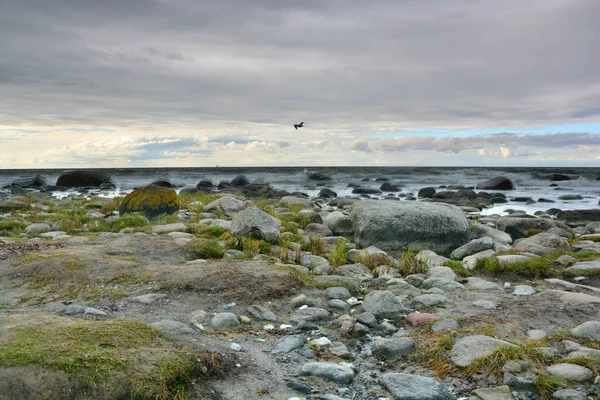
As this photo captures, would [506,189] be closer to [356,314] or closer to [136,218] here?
[136,218]

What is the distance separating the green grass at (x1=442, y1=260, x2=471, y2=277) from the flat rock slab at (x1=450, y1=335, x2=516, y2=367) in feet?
11.2

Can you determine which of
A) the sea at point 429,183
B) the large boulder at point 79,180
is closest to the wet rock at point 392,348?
the sea at point 429,183

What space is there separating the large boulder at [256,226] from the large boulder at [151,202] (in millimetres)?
5079

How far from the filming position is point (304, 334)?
492 cm

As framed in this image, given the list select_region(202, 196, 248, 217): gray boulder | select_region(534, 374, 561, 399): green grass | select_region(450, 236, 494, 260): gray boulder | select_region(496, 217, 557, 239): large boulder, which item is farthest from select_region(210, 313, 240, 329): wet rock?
select_region(496, 217, 557, 239): large boulder

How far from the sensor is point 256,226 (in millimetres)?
9219

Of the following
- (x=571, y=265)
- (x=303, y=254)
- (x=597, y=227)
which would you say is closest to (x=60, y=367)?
(x=303, y=254)

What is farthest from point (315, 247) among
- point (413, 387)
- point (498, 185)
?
point (498, 185)

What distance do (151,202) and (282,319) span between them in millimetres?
9527

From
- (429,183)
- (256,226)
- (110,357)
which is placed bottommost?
(429,183)

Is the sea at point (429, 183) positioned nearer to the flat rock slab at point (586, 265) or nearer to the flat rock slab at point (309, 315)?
the flat rock slab at point (586, 265)

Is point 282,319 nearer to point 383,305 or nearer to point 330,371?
point 383,305

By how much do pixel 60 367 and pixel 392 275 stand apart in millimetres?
5017

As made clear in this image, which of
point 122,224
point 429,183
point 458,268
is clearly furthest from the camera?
point 429,183
